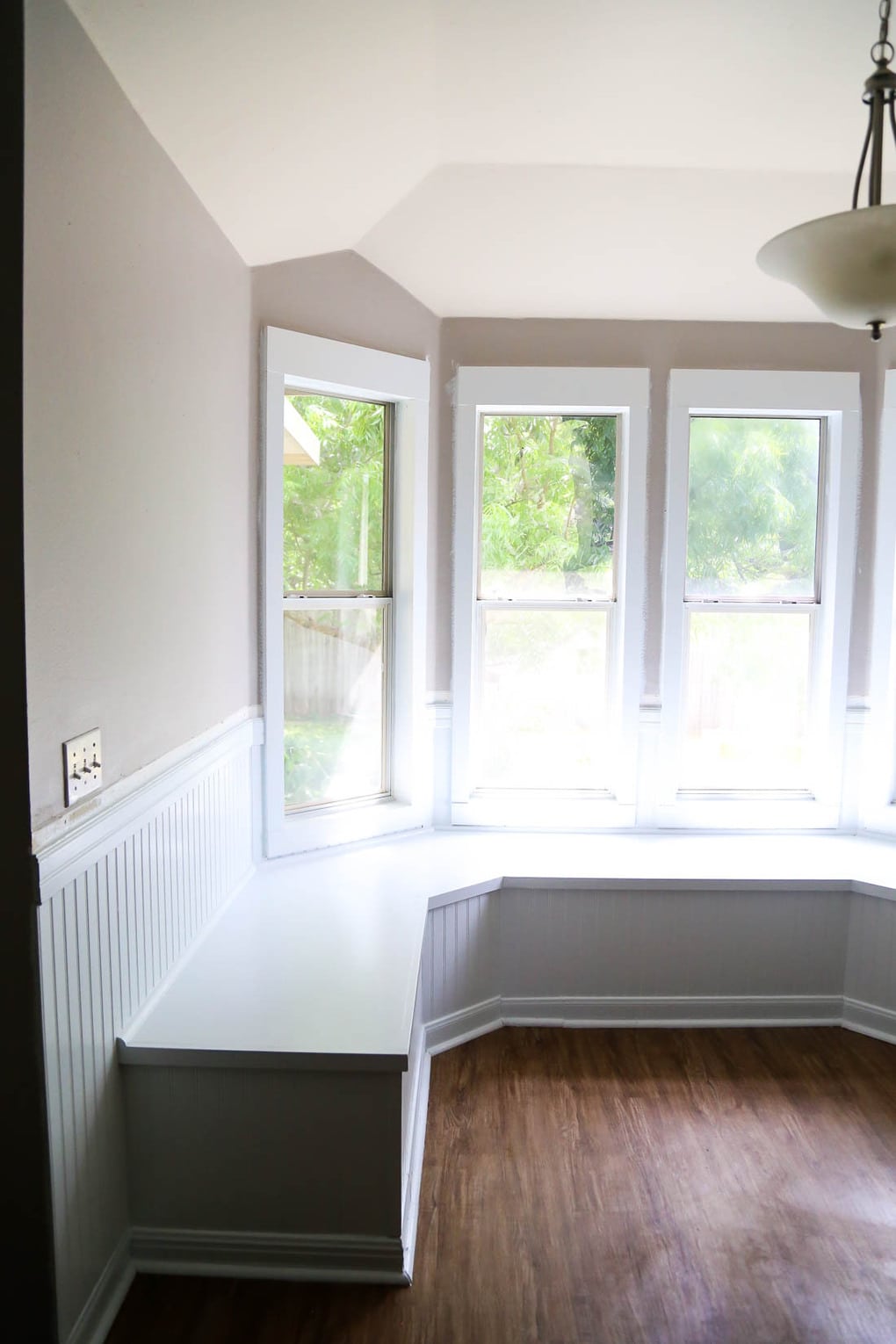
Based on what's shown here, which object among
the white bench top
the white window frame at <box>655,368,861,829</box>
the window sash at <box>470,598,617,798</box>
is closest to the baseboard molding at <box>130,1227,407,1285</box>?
the white bench top

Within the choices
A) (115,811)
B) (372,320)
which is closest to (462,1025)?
(115,811)

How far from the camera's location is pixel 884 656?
347 centimetres

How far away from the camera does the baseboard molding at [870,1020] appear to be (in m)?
3.03

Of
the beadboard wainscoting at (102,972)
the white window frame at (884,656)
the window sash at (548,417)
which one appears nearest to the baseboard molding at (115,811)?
the beadboard wainscoting at (102,972)

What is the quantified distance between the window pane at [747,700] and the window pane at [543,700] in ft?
1.16

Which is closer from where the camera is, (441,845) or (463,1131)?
(463,1131)

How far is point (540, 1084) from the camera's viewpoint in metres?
2.73

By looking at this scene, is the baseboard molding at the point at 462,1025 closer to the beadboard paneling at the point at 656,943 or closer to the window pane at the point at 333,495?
the beadboard paneling at the point at 656,943

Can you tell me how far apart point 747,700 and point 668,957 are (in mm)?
1057

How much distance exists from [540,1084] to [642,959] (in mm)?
563

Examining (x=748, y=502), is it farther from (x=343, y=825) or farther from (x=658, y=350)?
(x=343, y=825)

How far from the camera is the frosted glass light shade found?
140 centimetres

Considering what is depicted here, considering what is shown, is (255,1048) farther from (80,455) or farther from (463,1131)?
(80,455)

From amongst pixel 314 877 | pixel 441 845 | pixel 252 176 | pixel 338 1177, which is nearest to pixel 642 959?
pixel 441 845
